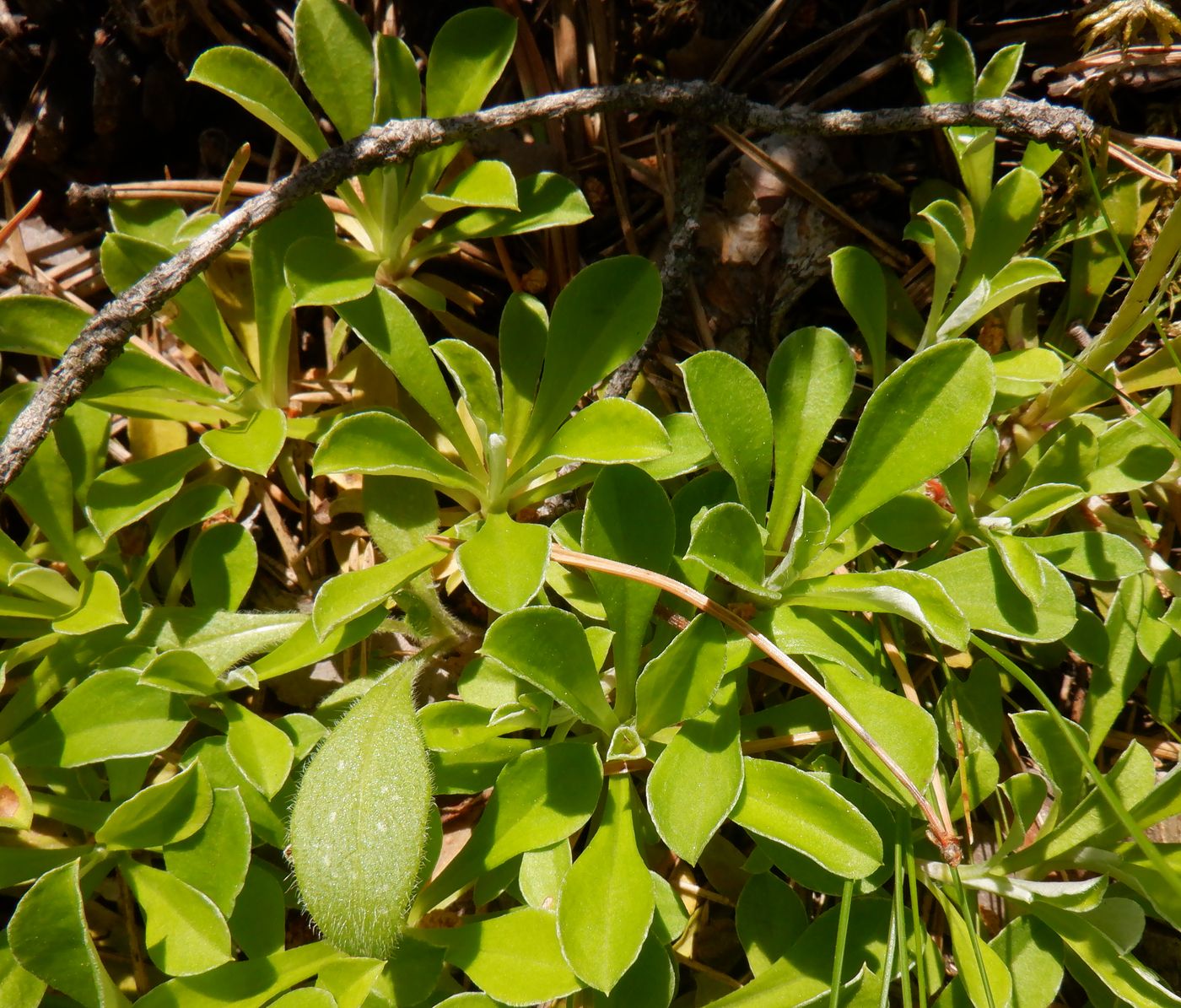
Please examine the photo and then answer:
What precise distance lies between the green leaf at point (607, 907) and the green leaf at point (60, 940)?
A: 72 centimetres

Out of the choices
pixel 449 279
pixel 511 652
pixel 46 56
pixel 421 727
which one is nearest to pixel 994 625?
pixel 511 652

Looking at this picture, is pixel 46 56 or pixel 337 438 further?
pixel 46 56

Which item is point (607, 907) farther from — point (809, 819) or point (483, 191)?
point (483, 191)

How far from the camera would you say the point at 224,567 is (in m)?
1.65

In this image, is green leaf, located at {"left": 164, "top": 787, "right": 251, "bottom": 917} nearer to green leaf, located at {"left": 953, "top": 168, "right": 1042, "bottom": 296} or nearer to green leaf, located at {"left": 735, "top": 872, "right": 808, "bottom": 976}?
green leaf, located at {"left": 735, "top": 872, "right": 808, "bottom": 976}

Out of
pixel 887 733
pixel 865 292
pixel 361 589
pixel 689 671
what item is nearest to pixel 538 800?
pixel 689 671

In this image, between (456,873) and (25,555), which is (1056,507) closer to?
(456,873)

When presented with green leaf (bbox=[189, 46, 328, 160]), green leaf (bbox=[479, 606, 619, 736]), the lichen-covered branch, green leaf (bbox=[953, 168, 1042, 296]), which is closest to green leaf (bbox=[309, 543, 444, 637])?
green leaf (bbox=[479, 606, 619, 736])

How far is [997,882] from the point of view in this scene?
4.86 feet

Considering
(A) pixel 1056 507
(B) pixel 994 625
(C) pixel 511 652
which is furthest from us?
(A) pixel 1056 507

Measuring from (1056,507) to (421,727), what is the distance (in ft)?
3.49

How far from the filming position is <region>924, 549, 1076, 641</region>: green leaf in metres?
1.39

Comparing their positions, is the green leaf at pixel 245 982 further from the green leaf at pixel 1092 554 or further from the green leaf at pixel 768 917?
the green leaf at pixel 1092 554

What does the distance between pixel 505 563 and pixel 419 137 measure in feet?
2.45
